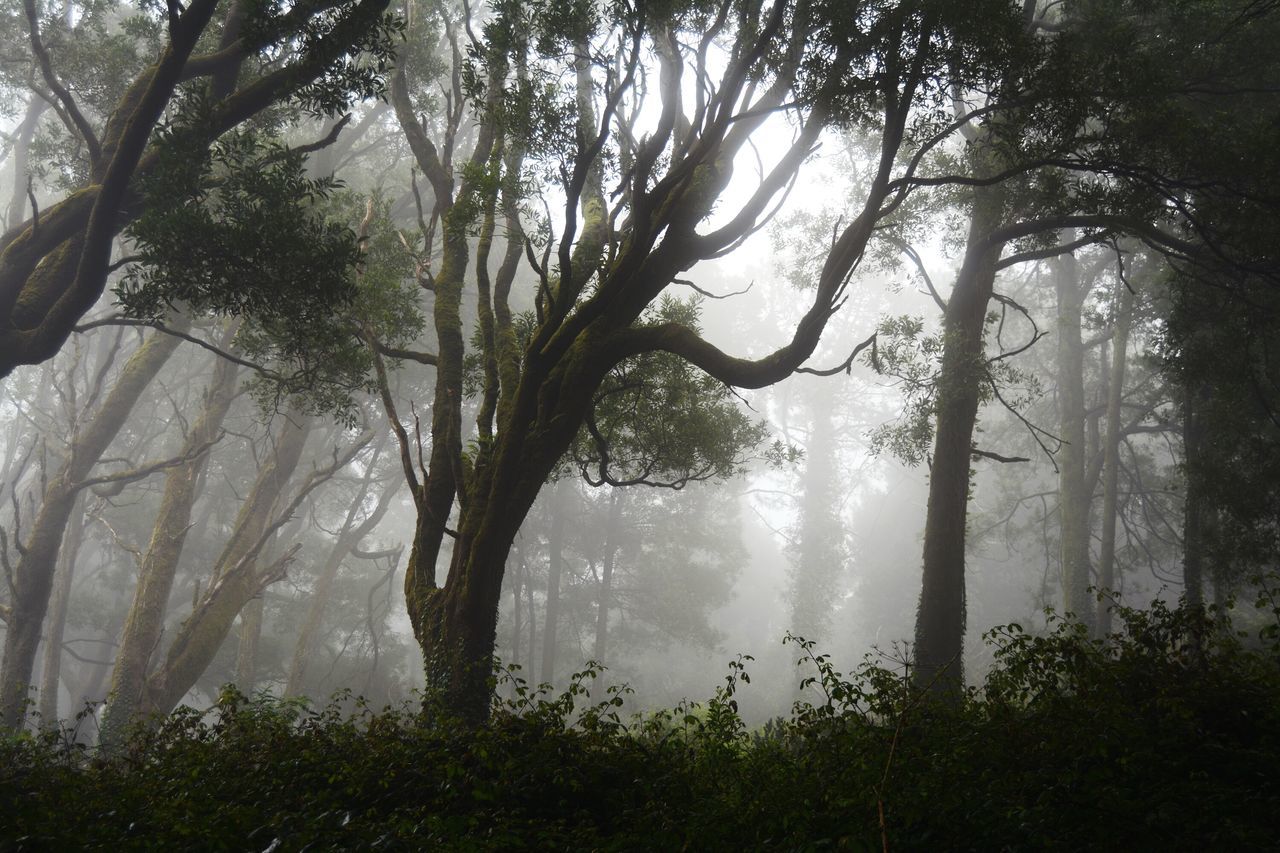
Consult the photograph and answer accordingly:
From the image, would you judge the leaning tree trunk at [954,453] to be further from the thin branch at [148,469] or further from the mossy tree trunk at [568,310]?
the thin branch at [148,469]

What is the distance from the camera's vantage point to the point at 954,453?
1050 centimetres

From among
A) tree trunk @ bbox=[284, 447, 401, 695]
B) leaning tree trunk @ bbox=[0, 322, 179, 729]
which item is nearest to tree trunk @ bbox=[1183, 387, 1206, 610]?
tree trunk @ bbox=[284, 447, 401, 695]

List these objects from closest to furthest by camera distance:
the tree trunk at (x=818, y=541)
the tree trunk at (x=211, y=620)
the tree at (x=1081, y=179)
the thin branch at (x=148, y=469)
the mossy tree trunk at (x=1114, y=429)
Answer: the tree at (x=1081, y=179)
the thin branch at (x=148, y=469)
the tree trunk at (x=211, y=620)
the mossy tree trunk at (x=1114, y=429)
the tree trunk at (x=818, y=541)

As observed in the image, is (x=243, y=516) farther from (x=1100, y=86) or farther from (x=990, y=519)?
(x=990, y=519)

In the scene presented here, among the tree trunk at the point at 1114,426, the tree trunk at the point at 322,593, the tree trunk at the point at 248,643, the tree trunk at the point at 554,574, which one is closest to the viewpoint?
the tree trunk at the point at 1114,426

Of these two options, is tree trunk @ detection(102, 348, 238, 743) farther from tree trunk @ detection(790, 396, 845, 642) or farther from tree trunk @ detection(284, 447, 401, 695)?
tree trunk @ detection(790, 396, 845, 642)

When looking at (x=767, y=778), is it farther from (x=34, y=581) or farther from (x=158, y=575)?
(x=158, y=575)

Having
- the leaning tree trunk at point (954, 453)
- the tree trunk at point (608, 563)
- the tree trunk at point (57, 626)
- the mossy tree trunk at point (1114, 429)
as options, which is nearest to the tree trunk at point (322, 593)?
the tree trunk at point (57, 626)

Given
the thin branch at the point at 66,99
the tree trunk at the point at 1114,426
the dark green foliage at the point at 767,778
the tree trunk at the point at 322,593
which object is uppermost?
the tree trunk at the point at 1114,426

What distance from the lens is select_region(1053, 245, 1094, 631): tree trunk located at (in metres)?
18.2

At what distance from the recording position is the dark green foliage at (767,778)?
3449mm

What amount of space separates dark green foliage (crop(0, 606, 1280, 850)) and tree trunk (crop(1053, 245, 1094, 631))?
45.7 ft

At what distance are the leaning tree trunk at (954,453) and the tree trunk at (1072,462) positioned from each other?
8672 mm

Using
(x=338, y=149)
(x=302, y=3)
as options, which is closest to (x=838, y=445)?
(x=338, y=149)
